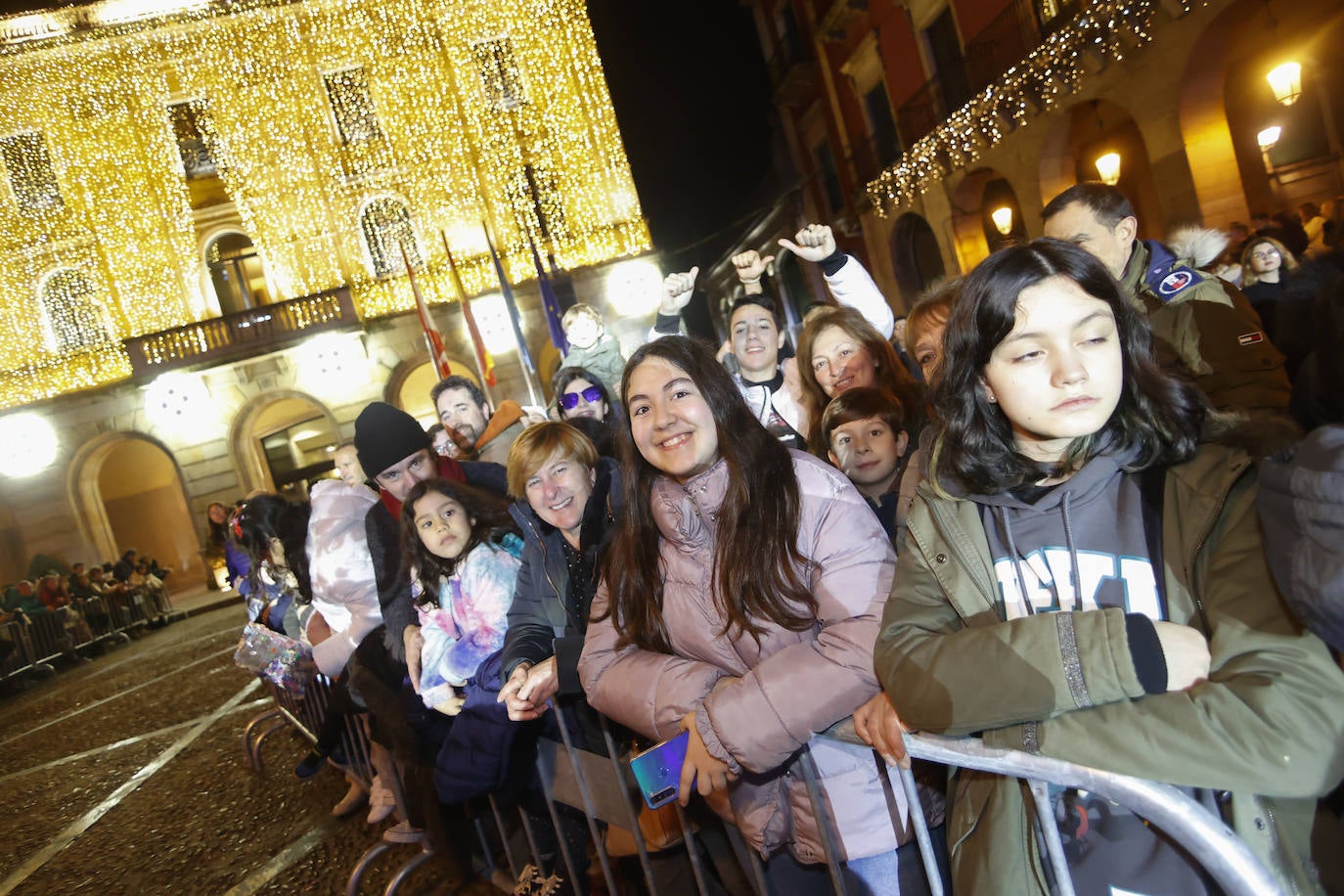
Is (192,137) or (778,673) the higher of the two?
(192,137)

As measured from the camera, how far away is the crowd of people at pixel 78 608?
1282cm

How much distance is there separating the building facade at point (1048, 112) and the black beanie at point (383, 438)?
13.1 feet

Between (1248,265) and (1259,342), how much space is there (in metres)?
3.77

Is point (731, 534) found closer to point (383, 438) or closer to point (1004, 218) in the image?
point (383, 438)

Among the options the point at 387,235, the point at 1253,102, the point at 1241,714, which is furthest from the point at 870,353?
the point at 387,235

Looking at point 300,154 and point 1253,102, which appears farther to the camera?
point 300,154

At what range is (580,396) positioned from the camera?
4367mm

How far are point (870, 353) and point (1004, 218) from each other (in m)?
12.1

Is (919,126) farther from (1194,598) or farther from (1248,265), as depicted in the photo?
(1194,598)

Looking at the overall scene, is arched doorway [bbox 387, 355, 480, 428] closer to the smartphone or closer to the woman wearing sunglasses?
the woman wearing sunglasses

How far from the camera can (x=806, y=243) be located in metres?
3.58

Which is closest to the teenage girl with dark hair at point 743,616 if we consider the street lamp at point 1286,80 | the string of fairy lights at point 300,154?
the street lamp at point 1286,80

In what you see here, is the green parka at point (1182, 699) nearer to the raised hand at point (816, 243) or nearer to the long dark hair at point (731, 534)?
the long dark hair at point (731, 534)

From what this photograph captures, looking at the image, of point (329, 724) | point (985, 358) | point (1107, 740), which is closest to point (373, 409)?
point (329, 724)
